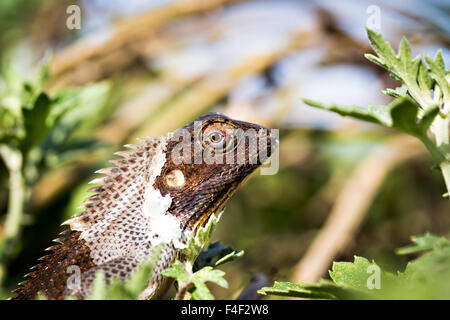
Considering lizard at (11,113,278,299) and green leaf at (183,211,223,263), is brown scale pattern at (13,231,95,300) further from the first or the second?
green leaf at (183,211,223,263)

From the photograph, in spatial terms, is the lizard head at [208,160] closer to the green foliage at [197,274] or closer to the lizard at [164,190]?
the lizard at [164,190]

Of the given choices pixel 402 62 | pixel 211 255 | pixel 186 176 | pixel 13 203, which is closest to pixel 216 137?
pixel 186 176

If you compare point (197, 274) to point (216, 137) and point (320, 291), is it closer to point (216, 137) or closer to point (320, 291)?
point (320, 291)

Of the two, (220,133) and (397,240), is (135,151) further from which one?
(397,240)

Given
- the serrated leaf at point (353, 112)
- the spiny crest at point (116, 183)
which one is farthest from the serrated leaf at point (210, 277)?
the spiny crest at point (116, 183)
